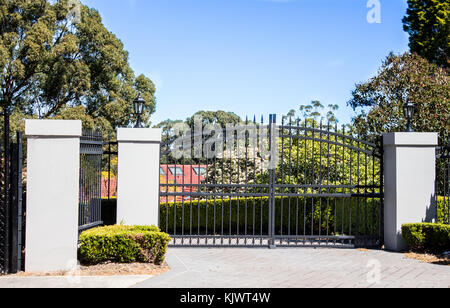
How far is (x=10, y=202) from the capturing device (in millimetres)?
6746

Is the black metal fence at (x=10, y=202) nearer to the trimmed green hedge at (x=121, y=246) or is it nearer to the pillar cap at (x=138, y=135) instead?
the trimmed green hedge at (x=121, y=246)

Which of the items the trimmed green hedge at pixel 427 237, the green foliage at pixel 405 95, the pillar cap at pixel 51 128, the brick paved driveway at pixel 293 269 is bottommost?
the brick paved driveway at pixel 293 269

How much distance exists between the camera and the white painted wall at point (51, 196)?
6996 mm

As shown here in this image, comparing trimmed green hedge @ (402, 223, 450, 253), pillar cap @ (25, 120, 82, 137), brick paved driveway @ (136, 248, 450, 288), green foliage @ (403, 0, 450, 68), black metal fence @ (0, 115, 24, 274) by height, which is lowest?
brick paved driveway @ (136, 248, 450, 288)

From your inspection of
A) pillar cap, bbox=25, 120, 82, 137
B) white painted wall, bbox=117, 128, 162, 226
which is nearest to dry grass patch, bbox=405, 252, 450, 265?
white painted wall, bbox=117, 128, 162, 226

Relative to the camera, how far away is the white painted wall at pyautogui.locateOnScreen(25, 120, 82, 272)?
700 cm

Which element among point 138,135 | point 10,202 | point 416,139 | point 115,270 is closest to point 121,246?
point 115,270

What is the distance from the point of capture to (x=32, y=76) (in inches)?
855

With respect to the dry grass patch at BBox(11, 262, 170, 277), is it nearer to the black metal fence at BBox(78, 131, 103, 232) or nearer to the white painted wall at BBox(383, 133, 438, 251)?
the black metal fence at BBox(78, 131, 103, 232)

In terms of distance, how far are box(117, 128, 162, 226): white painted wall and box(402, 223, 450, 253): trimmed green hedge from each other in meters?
4.81

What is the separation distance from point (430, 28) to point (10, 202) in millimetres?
21080

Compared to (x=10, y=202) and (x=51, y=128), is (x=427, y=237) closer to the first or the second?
(x=51, y=128)

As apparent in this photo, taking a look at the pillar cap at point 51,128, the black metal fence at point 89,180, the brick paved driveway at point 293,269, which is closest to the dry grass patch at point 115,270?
the brick paved driveway at point 293,269

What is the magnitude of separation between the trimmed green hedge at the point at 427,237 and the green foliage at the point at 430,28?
14.0 metres
